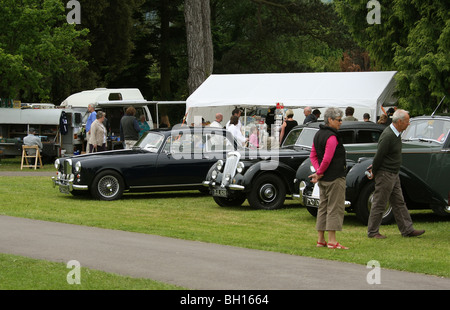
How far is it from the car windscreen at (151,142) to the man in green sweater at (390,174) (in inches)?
271

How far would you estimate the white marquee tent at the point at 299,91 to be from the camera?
851 inches

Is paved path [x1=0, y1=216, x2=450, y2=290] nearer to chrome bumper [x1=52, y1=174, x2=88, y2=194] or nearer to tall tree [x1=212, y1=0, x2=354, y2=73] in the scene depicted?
chrome bumper [x1=52, y1=174, x2=88, y2=194]

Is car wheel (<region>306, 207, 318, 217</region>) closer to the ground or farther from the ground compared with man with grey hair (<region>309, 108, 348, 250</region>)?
closer to the ground

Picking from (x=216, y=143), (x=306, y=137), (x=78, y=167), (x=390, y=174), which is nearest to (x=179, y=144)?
(x=216, y=143)

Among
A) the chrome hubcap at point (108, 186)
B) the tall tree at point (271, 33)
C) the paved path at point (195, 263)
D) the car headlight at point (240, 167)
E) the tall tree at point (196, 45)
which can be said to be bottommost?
the paved path at point (195, 263)

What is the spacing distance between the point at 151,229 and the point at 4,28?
1940cm

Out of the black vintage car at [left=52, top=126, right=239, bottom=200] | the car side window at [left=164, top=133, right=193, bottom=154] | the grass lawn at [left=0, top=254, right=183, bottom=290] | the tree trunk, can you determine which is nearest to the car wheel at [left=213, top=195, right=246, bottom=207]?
the black vintage car at [left=52, top=126, right=239, bottom=200]

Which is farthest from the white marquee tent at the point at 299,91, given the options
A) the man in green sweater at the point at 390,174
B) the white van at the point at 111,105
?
the man in green sweater at the point at 390,174

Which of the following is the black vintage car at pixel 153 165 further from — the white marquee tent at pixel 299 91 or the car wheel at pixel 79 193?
the white marquee tent at pixel 299 91

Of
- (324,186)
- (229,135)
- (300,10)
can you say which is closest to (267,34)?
(300,10)

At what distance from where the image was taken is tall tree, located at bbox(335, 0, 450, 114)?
20969mm

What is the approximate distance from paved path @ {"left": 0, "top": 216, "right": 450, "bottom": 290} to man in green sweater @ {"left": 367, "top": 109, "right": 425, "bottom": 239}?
2.29 meters

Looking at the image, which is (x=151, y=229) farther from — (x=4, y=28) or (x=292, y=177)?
(x=4, y=28)

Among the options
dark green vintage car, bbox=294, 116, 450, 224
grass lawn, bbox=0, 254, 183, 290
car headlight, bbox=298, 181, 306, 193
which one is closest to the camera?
grass lawn, bbox=0, 254, 183, 290
